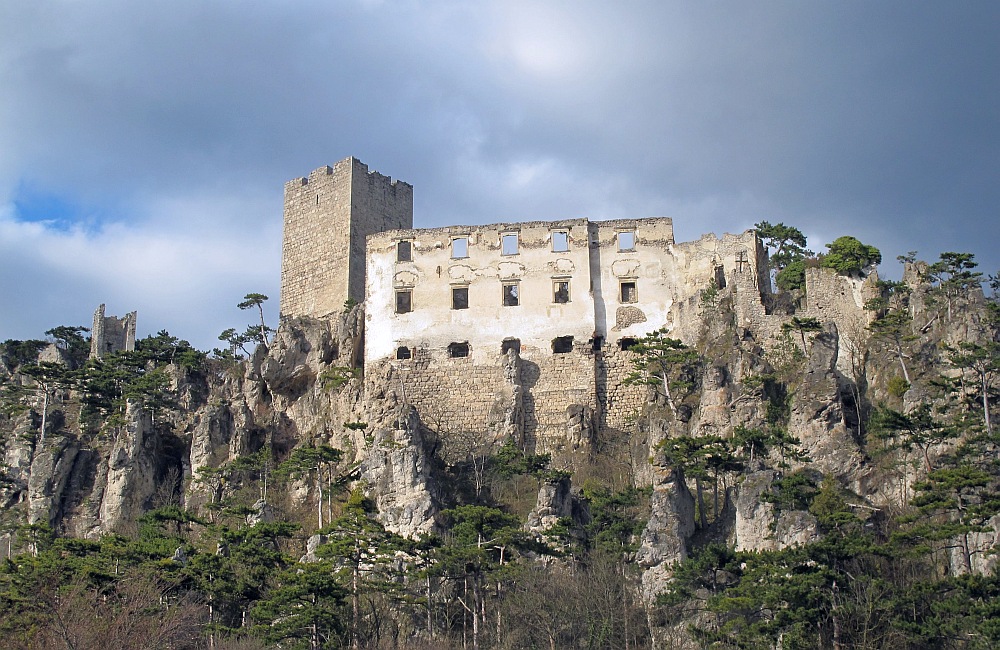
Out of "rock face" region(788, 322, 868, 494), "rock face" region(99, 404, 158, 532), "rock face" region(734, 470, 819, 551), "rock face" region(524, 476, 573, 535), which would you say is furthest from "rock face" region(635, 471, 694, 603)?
"rock face" region(99, 404, 158, 532)

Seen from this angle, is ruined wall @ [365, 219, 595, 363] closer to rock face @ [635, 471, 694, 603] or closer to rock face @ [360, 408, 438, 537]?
rock face @ [360, 408, 438, 537]

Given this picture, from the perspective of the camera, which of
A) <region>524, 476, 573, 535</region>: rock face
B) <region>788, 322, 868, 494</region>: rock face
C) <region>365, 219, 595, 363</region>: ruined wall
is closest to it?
<region>788, 322, 868, 494</region>: rock face

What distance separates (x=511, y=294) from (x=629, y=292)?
4403 mm

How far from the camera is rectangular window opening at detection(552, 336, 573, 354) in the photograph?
1813 inches

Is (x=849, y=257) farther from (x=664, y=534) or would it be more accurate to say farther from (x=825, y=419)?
(x=664, y=534)

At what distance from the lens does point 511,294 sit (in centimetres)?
4722

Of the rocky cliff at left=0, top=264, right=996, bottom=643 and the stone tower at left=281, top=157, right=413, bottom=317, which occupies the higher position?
the stone tower at left=281, top=157, right=413, bottom=317

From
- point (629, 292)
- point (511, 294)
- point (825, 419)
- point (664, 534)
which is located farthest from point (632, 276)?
point (664, 534)

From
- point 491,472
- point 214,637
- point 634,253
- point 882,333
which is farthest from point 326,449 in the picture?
point 882,333

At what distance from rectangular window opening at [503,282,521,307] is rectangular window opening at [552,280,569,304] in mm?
1321

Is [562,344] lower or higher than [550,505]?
higher

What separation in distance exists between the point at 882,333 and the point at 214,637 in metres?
22.7

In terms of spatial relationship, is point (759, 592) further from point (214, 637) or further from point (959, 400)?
point (214, 637)

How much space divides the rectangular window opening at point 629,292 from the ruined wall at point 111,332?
31.4 meters
